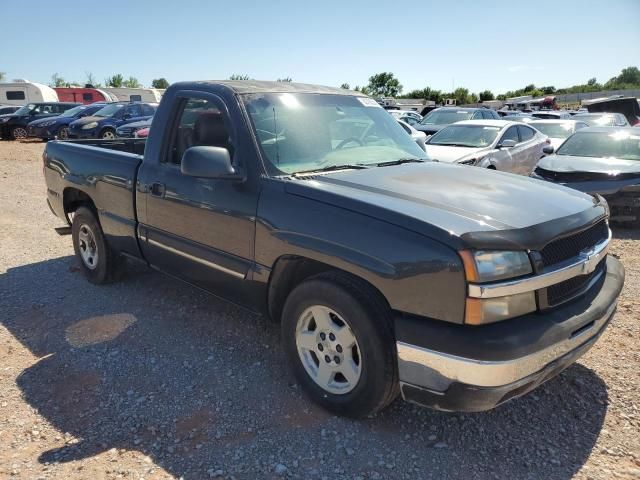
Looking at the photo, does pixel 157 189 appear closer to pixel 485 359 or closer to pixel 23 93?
pixel 485 359

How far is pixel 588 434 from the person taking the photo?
2.85 metres

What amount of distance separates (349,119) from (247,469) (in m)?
2.53

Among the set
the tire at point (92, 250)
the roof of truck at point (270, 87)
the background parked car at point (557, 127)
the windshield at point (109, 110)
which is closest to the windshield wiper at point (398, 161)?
the roof of truck at point (270, 87)

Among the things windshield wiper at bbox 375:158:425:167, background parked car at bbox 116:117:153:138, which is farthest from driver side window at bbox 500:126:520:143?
background parked car at bbox 116:117:153:138

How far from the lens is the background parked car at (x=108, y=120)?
58.3ft

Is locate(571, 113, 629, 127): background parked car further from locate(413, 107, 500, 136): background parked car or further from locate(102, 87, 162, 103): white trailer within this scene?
locate(102, 87, 162, 103): white trailer

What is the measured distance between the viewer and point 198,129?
3.86 m

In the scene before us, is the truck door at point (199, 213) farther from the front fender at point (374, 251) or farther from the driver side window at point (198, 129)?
the front fender at point (374, 251)

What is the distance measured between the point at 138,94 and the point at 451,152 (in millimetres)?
29738

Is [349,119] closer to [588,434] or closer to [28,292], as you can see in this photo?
[588,434]

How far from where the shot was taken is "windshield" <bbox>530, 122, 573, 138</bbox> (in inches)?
555

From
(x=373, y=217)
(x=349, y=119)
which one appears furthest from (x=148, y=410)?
(x=349, y=119)

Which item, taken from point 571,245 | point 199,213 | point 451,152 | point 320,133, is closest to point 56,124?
point 451,152

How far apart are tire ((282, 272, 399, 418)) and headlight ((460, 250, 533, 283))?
0.51 m
